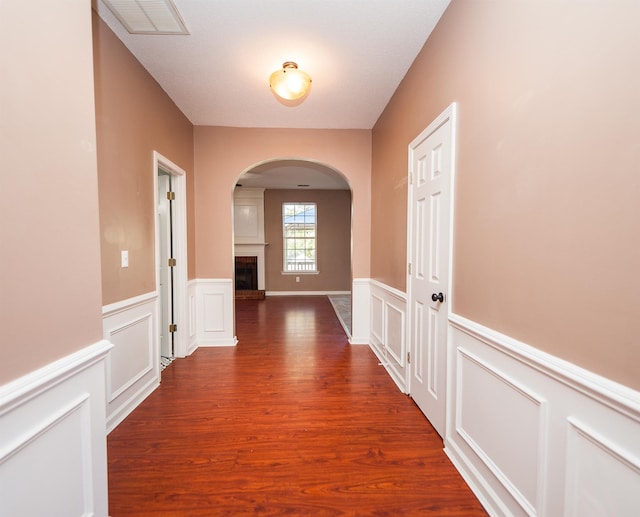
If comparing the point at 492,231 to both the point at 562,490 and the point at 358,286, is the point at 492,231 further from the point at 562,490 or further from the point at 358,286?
the point at 358,286

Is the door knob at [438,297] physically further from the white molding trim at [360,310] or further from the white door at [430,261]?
the white molding trim at [360,310]

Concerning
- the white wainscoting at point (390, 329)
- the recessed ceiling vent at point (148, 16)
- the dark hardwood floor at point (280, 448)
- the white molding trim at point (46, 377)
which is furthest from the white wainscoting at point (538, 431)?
the recessed ceiling vent at point (148, 16)

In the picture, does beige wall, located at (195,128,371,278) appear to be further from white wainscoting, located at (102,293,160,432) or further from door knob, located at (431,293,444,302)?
door knob, located at (431,293,444,302)

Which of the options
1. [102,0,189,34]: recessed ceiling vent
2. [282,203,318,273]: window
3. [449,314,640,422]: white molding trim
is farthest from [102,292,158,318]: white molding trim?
[282,203,318,273]: window

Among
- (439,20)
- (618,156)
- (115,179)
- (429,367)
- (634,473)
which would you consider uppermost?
(439,20)

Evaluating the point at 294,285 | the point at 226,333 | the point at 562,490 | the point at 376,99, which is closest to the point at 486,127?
the point at 562,490

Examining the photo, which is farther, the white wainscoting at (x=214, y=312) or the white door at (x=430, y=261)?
the white wainscoting at (x=214, y=312)

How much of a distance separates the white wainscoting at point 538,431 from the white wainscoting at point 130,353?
2279mm

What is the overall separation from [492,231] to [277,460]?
5.70 ft

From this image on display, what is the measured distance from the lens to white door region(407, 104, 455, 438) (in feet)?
6.08

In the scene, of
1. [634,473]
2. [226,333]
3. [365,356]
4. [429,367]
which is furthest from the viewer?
[226,333]

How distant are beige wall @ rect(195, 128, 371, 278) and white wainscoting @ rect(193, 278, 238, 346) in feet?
0.46

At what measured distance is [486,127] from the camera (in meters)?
1.44

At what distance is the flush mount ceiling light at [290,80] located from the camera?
2.34 meters
